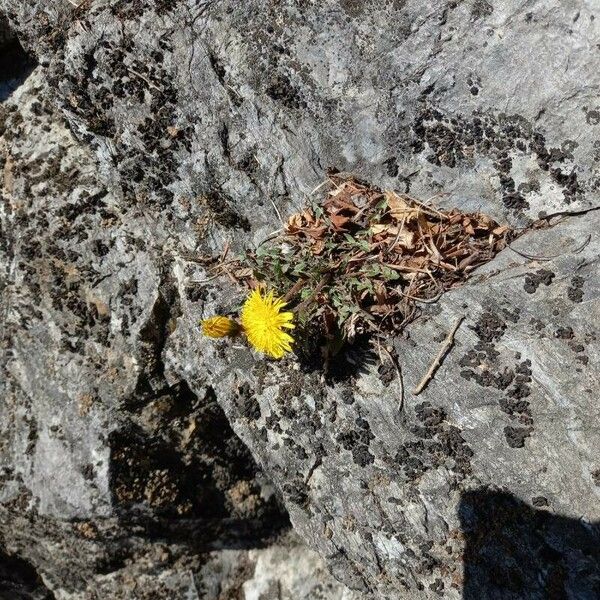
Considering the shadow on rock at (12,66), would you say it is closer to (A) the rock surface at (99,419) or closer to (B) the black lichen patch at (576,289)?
(A) the rock surface at (99,419)

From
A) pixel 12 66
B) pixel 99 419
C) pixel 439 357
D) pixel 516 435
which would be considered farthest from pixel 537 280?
pixel 12 66

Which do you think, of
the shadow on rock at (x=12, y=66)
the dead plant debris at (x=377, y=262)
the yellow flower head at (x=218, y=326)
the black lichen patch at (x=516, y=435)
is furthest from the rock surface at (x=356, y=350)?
the yellow flower head at (x=218, y=326)

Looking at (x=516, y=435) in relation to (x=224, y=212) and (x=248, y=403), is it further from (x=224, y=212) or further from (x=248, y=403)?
(x=224, y=212)

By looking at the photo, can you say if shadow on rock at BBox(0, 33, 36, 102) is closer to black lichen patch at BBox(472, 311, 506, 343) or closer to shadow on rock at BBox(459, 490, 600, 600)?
black lichen patch at BBox(472, 311, 506, 343)

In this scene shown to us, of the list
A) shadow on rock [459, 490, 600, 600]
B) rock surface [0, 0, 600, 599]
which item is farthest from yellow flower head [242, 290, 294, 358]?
shadow on rock [459, 490, 600, 600]

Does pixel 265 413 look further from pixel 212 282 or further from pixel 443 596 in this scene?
pixel 443 596
